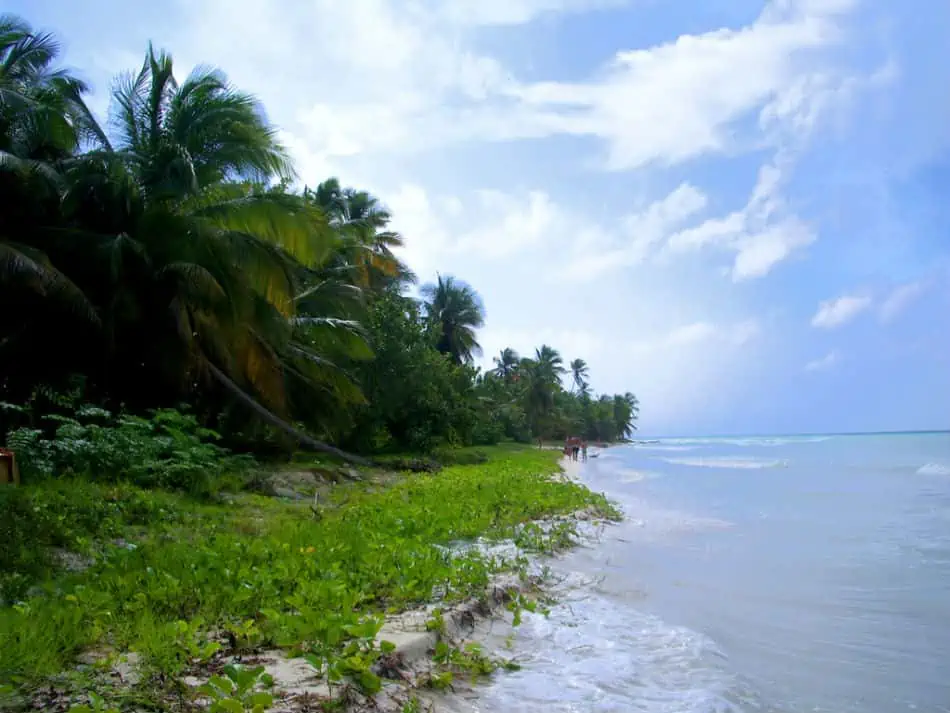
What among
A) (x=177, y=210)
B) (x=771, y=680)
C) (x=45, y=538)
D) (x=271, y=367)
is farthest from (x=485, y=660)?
(x=177, y=210)

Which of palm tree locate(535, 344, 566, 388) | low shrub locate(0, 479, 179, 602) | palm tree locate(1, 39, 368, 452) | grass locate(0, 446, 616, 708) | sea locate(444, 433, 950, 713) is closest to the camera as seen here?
grass locate(0, 446, 616, 708)

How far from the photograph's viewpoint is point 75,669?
2734 millimetres

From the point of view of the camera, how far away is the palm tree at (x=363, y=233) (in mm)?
19984

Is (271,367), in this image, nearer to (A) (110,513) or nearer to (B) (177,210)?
(B) (177,210)

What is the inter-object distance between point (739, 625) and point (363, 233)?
20.0 m

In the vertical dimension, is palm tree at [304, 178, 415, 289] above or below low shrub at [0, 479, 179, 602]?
above

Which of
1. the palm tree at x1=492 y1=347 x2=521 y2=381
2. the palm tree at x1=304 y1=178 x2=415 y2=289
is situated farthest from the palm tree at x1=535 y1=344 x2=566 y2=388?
the palm tree at x1=304 y1=178 x2=415 y2=289

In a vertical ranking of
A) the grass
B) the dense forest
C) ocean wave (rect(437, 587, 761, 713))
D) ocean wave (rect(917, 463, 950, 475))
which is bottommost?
ocean wave (rect(437, 587, 761, 713))

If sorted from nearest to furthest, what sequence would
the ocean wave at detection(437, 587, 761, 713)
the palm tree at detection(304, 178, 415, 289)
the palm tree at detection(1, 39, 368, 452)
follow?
the ocean wave at detection(437, 587, 761, 713) < the palm tree at detection(1, 39, 368, 452) < the palm tree at detection(304, 178, 415, 289)

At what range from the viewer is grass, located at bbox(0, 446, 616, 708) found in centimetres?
294

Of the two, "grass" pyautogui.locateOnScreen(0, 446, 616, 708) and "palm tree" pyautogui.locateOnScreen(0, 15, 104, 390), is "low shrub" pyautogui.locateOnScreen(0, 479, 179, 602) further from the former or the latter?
"palm tree" pyautogui.locateOnScreen(0, 15, 104, 390)

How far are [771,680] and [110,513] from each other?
211 inches

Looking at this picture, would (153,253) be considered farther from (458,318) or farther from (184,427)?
(458,318)

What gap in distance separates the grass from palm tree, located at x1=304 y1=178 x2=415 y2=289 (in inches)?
481
